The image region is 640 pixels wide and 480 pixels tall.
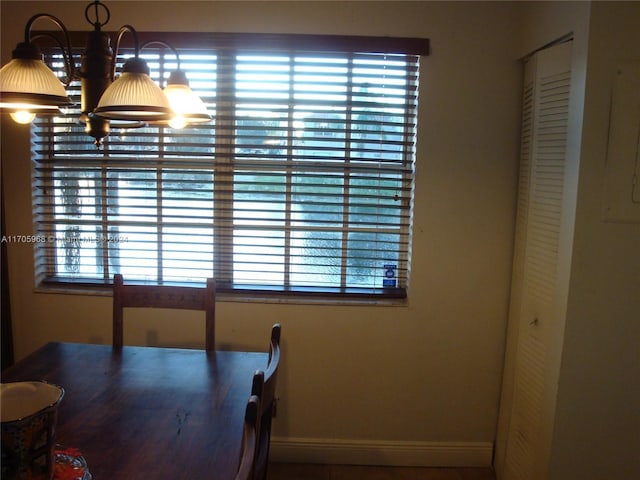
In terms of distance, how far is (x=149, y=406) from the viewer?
54.6 inches

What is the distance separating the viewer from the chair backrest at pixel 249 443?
87 cm

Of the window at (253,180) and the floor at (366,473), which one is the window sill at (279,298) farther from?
the floor at (366,473)

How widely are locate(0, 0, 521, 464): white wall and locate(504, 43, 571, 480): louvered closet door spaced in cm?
13

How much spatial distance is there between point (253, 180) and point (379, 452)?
1532mm

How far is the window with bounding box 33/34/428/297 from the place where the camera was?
2.23m

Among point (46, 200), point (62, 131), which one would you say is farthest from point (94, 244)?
point (62, 131)

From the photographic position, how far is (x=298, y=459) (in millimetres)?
2379

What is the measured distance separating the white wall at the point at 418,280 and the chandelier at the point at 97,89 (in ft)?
3.35

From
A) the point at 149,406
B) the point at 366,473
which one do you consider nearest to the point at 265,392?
the point at 149,406

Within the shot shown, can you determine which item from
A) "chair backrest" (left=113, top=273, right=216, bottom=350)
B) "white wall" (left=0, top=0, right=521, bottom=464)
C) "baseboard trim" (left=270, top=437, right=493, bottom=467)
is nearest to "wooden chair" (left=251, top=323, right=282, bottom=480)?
"chair backrest" (left=113, top=273, right=216, bottom=350)

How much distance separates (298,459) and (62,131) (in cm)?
206

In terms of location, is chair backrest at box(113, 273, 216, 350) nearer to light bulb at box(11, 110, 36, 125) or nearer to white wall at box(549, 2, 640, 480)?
light bulb at box(11, 110, 36, 125)

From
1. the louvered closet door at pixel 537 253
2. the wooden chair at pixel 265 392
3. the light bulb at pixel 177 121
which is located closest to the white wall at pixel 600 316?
the louvered closet door at pixel 537 253

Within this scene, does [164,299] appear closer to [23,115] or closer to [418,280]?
[23,115]
